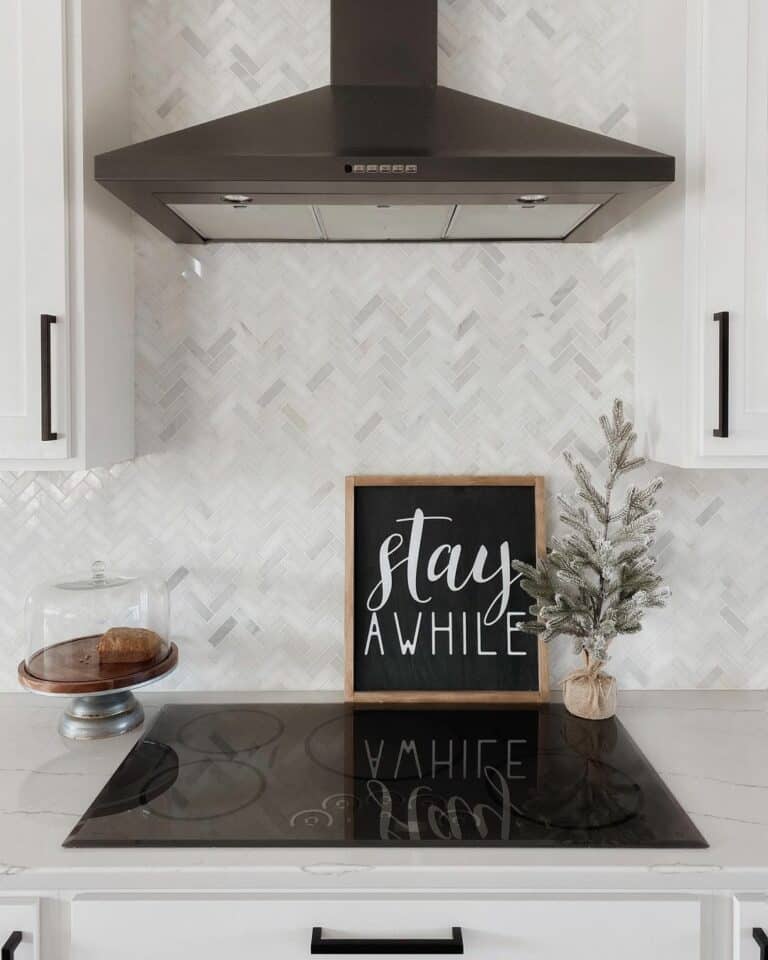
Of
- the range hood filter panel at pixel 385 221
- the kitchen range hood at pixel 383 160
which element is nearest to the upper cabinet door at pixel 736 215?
the kitchen range hood at pixel 383 160

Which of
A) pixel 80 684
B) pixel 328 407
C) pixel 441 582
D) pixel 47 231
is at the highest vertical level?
pixel 47 231

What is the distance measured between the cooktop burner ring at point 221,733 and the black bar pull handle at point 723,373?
932 mm

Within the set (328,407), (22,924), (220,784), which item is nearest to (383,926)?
(220,784)

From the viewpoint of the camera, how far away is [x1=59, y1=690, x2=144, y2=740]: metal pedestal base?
1393 mm

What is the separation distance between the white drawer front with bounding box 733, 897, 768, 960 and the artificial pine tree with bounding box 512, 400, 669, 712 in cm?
48

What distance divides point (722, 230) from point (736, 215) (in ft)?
0.11

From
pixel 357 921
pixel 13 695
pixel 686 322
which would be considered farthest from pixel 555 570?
pixel 13 695

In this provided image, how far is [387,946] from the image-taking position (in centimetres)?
101

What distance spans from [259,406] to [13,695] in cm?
78

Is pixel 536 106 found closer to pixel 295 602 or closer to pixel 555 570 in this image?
pixel 555 570

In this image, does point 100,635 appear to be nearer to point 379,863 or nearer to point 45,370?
point 45,370

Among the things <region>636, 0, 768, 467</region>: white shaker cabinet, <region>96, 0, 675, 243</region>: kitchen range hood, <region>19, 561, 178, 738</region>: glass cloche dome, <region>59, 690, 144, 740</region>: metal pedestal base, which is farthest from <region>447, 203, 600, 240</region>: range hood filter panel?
<region>59, 690, 144, 740</region>: metal pedestal base

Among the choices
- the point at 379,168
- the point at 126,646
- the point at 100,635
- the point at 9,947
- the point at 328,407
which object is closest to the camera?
the point at 9,947

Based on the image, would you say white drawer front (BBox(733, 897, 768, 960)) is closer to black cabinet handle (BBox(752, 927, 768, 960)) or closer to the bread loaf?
black cabinet handle (BBox(752, 927, 768, 960))
